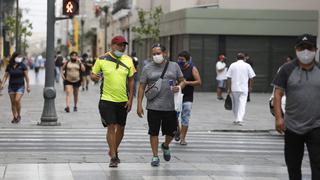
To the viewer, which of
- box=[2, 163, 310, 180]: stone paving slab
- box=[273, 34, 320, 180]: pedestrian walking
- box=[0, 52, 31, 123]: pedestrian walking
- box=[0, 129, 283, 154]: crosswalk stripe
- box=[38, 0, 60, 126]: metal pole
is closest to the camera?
box=[273, 34, 320, 180]: pedestrian walking

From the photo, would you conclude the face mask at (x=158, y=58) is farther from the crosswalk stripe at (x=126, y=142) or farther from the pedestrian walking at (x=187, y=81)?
the pedestrian walking at (x=187, y=81)

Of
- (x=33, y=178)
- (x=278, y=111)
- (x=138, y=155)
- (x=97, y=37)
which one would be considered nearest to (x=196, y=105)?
(x=138, y=155)

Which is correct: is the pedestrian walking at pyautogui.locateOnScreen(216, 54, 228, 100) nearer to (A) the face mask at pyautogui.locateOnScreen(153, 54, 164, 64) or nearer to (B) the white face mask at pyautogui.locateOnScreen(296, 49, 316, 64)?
(A) the face mask at pyautogui.locateOnScreen(153, 54, 164, 64)

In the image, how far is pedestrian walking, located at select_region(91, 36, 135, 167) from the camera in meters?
10.5

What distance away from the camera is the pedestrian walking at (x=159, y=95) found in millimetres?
10758

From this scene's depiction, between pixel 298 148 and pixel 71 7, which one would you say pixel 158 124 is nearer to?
pixel 298 148

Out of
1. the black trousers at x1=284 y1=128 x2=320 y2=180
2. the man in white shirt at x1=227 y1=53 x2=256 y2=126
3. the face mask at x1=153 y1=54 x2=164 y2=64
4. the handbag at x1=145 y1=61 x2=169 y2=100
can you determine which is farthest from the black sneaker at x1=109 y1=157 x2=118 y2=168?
the man in white shirt at x1=227 y1=53 x2=256 y2=126

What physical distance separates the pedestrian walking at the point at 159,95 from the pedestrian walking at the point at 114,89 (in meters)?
0.27

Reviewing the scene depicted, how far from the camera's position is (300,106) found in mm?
7418

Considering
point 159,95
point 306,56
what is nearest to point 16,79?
point 159,95

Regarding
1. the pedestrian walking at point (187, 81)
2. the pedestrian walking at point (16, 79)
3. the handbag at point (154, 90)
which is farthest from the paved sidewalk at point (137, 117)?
the handbag at point (154, 90)

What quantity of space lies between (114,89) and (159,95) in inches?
27.3

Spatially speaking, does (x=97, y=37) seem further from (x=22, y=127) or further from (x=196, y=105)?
(x=22, y=127)

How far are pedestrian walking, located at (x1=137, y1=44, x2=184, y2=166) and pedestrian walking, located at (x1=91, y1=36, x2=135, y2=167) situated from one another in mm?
275
